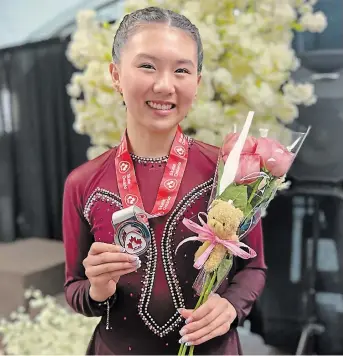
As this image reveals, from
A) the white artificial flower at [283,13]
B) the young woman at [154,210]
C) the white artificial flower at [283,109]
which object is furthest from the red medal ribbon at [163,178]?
the white artificial flower at [283,13]

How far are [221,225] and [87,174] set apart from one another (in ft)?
0.93

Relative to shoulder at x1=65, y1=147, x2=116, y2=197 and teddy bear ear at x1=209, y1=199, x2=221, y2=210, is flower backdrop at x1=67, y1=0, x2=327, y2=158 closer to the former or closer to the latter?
shoulder at x1=65, y1=147, x2=116, y2=197

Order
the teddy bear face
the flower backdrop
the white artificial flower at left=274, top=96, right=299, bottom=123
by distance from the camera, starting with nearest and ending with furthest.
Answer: the teddy bear face < the flower backdrop < the white artificial flower at left=274, top=96, right=299, bottom=123

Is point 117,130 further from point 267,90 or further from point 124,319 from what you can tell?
point 124,319

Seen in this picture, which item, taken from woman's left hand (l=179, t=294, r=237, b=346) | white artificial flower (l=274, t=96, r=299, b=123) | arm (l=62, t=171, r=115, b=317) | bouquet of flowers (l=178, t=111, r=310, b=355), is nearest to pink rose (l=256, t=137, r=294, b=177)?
bouquet of flowers (l=178, t=111, r=310, b=355)

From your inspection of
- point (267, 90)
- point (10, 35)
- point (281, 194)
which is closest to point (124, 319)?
point (267, 90)

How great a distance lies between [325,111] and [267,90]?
0.67m

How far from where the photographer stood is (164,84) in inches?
32.0

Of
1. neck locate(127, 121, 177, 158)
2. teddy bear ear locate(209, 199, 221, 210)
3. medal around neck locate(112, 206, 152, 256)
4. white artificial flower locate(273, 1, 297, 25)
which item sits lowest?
medal around neck locate(112, 206, 152, 256)

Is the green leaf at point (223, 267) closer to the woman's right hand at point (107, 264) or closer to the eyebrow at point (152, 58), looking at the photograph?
the woman's right hand at point (107, 264)

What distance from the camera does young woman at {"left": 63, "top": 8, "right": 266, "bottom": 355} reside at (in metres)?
0.83

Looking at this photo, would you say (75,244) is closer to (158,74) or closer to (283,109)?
(158,74)

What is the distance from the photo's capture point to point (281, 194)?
2043 mm

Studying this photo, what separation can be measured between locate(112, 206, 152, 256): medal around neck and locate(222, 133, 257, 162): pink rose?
0.55 feet
